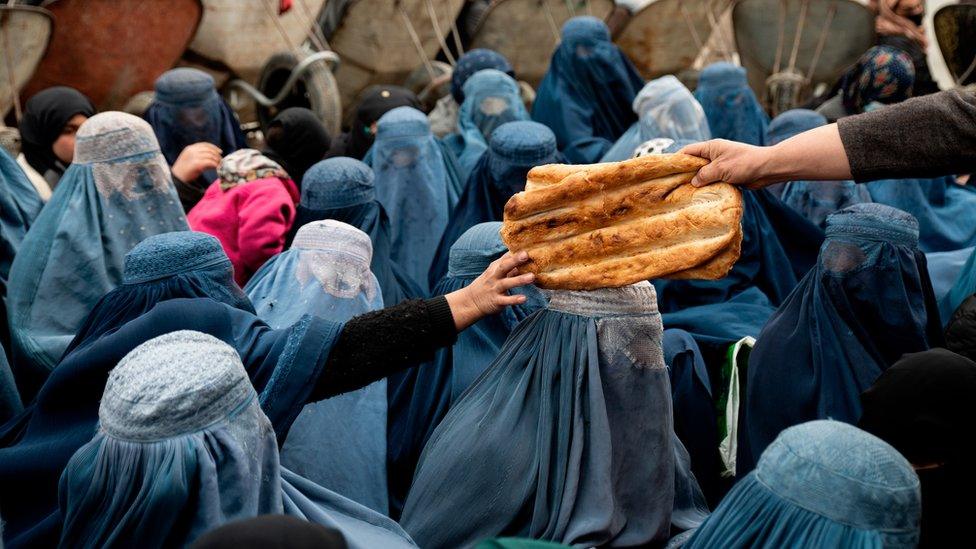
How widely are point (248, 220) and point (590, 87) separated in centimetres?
265

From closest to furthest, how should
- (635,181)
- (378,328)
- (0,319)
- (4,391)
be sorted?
(635,181) < (378,328) < (4,391) < (0,319)

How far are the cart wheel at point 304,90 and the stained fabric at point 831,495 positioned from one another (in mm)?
4992

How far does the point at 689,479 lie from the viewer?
2598mm

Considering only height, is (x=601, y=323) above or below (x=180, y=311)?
below

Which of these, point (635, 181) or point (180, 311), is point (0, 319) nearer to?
point (180, 311)

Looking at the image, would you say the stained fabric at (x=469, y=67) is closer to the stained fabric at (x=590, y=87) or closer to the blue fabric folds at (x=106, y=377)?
the stained fabric at (x=590, y=87)

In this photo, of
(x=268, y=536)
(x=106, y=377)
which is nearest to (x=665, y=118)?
(x=106, y=377)

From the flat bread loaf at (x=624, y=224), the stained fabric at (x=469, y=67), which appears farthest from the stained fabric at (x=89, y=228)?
the stained fabric at (x=469, y=67)

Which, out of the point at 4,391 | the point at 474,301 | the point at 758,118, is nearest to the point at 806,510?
the point at 474,301

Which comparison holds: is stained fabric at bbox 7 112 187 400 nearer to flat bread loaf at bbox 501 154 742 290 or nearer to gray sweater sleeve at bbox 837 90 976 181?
flat bread loaf at bbox 501 154 742 290

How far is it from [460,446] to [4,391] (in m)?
1.49

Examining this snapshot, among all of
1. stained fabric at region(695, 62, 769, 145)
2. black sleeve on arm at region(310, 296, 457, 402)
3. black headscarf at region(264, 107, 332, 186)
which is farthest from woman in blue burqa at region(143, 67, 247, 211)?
black sleeve on arm at region(310, 296, 457, 402)

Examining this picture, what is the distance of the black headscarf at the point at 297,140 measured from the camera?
554cm

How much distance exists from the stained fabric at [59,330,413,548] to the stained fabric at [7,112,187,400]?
1.72 meters
